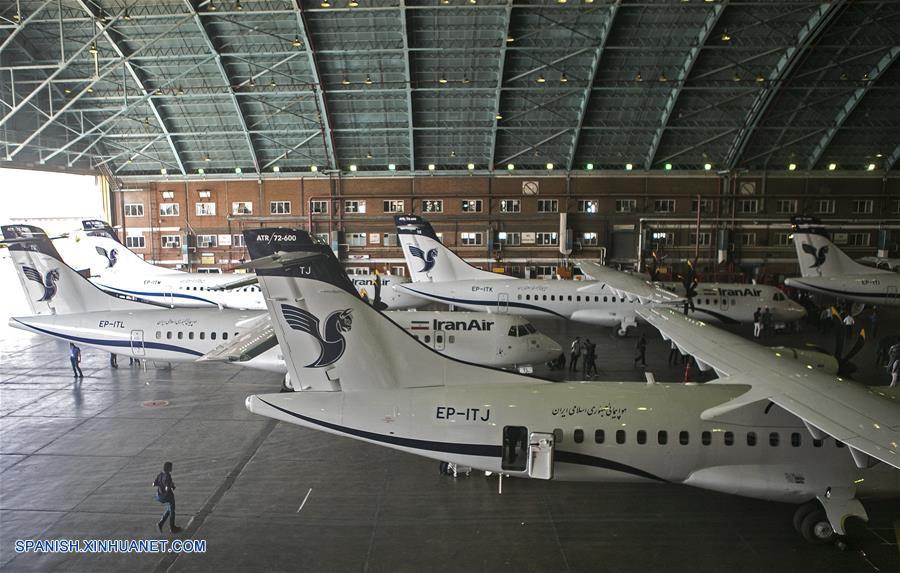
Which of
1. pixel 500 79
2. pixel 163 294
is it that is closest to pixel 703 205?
pixel 500 79

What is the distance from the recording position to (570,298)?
34.1 meters

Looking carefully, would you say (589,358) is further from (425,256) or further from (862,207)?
(862,207)

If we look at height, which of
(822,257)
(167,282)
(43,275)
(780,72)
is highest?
(780,72)

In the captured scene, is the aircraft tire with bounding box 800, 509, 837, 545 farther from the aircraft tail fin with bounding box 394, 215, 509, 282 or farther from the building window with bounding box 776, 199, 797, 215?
the building window with bounding box 776, 199, 797, 215

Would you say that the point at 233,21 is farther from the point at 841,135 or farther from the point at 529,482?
the point at 841,135

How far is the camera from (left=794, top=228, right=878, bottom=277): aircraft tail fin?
3778 cm

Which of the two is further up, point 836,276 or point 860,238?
point 860,238

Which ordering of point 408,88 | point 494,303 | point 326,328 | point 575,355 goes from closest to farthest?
point 326,328
point 575,355
point 494,303
point 408,88

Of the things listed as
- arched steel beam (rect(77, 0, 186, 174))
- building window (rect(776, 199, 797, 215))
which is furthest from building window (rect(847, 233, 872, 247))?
arched steel beam (rect(77, 0, 186, 174))

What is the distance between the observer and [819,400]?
9922 mm

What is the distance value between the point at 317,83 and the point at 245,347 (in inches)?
1146

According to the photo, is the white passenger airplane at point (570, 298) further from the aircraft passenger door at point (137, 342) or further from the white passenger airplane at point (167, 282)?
the aircraft passenger door at point (137, 342)

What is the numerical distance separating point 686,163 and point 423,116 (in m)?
23.3

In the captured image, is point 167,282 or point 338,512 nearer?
point 338,512
